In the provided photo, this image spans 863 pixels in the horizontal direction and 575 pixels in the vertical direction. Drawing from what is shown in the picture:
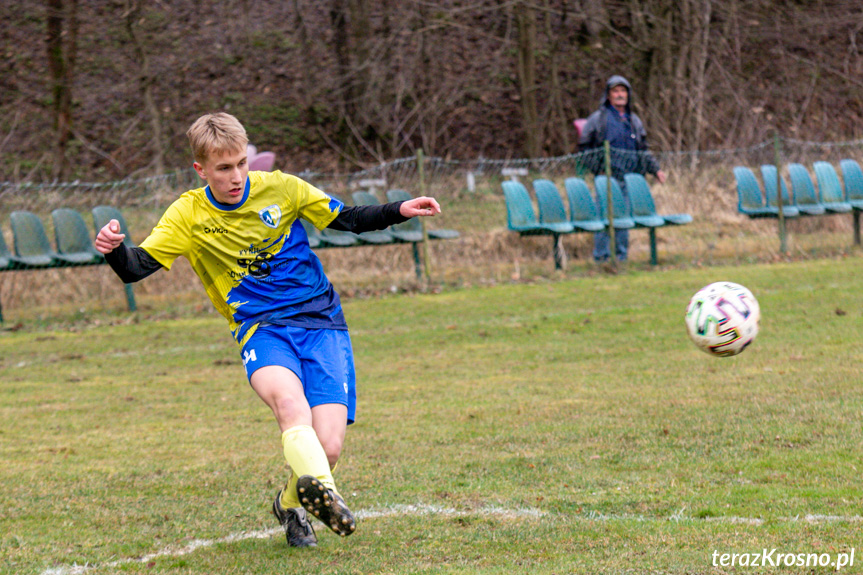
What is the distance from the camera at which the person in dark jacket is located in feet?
44.7

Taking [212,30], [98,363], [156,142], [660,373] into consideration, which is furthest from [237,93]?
[660,373]

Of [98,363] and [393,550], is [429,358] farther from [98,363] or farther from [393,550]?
[393,550]

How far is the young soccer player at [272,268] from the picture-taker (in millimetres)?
3744

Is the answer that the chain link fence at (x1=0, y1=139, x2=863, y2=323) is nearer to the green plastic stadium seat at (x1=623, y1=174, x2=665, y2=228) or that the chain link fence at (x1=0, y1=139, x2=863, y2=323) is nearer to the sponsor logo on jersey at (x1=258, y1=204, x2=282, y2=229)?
the green plastic stadium seat at (x1=623, y1=174, x2=665, y2=228)

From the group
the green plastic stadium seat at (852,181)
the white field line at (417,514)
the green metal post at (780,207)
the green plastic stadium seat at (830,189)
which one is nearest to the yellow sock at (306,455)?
the white field line at (417,514)

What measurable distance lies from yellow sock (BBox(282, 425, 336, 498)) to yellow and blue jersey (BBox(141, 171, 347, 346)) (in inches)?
21.1

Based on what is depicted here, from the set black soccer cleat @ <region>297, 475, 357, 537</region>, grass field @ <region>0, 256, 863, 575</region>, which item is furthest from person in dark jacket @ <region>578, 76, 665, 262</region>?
black soccer cleat @ <region>297, 475, 357, 537</region>

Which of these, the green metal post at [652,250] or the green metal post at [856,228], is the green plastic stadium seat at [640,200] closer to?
the green metal post at [652,250]

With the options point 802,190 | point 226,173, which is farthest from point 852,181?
point 226,173

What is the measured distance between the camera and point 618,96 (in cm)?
1352

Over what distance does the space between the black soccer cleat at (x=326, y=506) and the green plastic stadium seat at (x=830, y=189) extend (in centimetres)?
1297

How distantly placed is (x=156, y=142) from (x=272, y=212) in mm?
15877

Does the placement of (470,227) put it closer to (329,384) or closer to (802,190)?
(802,190)

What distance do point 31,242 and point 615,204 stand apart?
7476mm
